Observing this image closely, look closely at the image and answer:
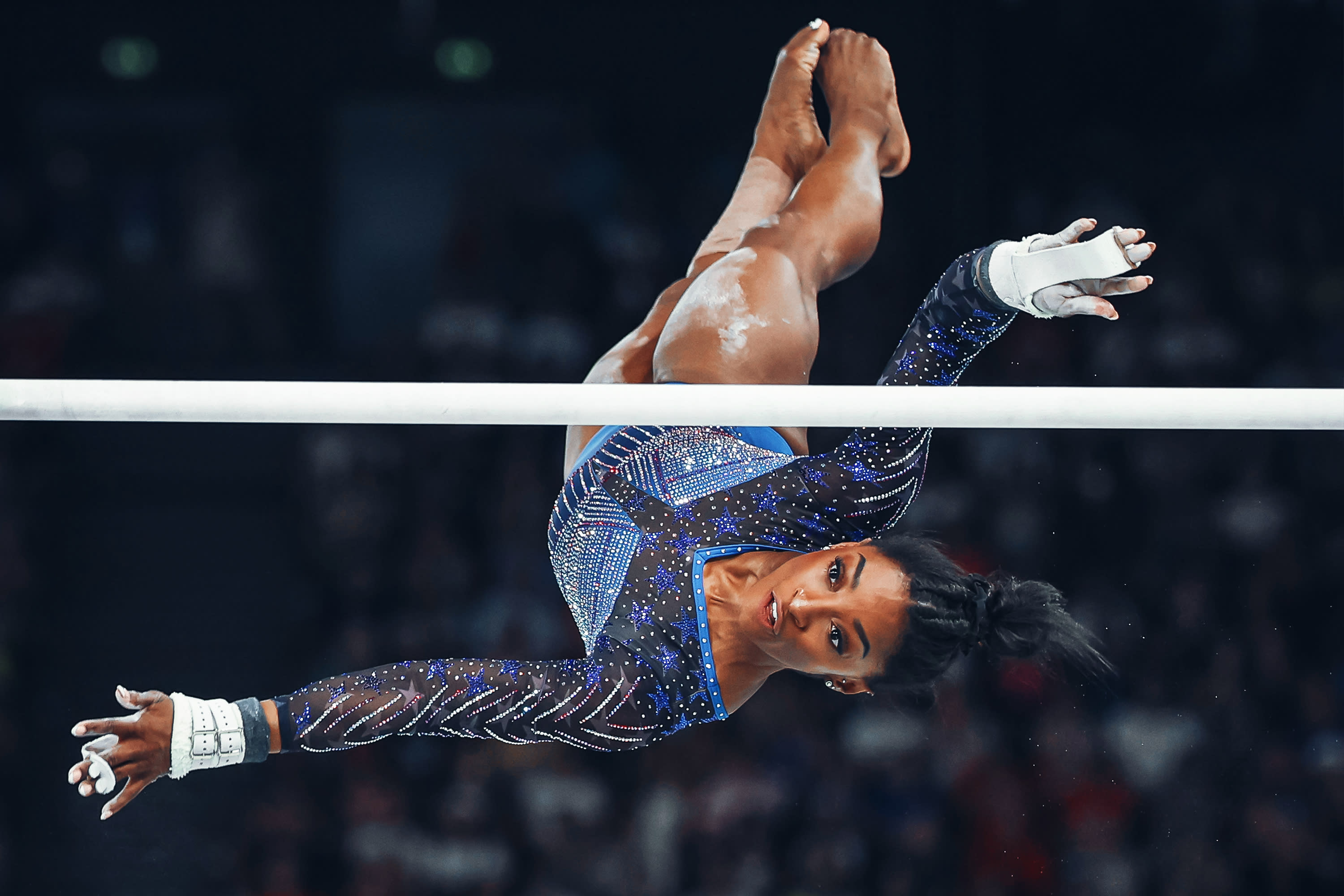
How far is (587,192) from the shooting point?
4.11 metres

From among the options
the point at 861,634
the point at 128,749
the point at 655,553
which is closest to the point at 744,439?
the point at 655,553

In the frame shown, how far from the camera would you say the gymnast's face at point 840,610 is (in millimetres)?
1800

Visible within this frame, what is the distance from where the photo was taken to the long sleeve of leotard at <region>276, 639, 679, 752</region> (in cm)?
181

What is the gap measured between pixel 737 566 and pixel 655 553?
141 millimetres

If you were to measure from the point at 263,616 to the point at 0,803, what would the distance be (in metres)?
0.86

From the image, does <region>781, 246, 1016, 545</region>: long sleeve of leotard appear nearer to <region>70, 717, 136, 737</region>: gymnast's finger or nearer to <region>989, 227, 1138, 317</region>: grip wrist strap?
<region>989, 227, 1138, 317</region>: grip wrist strap

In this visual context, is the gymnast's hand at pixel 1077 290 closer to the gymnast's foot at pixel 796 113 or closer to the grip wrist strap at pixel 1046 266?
the grip wrist strap at pixel 1046 266

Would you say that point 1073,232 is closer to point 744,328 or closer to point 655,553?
point 744,328

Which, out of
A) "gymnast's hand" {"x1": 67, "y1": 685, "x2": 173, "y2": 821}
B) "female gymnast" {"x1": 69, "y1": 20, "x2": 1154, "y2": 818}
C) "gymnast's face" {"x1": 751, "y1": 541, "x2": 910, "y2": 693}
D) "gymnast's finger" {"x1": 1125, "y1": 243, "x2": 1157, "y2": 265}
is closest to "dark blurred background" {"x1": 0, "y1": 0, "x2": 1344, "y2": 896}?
"female gymnast" {"x1": 69, "y1": 20, "x2": 1154, "y2": 818}

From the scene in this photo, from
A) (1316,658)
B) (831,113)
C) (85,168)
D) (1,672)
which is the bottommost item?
(1316,658)

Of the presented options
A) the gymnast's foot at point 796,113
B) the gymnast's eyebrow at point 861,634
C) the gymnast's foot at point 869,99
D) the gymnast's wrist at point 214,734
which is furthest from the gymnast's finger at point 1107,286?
the gymnast's wrist at point 214,734

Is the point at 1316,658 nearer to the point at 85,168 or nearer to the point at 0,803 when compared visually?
the point at 0,803

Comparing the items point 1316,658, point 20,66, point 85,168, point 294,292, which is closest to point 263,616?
point 294,292

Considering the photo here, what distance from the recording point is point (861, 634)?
1.80m
